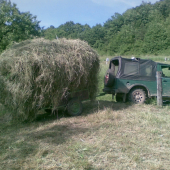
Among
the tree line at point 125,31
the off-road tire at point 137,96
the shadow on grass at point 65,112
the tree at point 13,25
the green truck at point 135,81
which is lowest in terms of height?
the shadow on grass at point 65,112

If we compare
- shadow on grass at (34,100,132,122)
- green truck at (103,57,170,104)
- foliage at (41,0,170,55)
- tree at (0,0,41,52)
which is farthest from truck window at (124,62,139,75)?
foliage at (41,0,170,55)

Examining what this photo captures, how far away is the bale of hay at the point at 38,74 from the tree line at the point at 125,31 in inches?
346

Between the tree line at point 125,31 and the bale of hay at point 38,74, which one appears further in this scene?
the tree line at point 125,31

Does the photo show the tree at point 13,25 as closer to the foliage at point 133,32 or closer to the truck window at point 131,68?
the truck window at point 131,68

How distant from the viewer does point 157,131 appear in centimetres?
504

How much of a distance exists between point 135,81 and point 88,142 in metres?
4.83

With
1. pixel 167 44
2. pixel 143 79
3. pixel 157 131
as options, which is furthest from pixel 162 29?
pixel 157 131

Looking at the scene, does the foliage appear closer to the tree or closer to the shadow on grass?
the tree

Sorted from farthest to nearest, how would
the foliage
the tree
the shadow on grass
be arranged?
the foliage → the tree → the shadow on grass

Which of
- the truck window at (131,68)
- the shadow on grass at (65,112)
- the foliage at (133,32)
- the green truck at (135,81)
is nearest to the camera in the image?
the shadow on grass at (65,112)

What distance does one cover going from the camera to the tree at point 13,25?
530 inches

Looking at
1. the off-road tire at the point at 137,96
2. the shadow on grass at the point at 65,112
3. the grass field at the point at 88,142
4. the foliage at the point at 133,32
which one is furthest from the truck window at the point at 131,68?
the foliage at the point at 133,32

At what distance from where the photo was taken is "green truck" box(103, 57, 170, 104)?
329 inches

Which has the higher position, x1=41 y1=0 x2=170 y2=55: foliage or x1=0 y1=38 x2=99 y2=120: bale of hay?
x1=41 y1=0 x2=170 y2=55: foliage
